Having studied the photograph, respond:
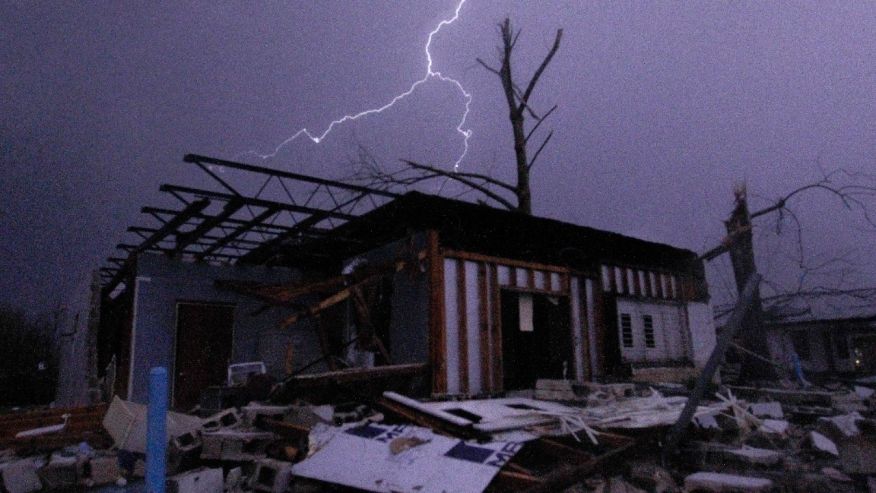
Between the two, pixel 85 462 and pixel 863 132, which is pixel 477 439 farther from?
pixel 863 132

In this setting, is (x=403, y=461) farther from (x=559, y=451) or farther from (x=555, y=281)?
(x=555, y=281)

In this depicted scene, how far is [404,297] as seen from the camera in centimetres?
1159

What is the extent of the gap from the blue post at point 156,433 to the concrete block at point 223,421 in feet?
14.1

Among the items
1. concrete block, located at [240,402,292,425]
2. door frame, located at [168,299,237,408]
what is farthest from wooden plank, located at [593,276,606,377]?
door frame, located at [168,299,237,408]

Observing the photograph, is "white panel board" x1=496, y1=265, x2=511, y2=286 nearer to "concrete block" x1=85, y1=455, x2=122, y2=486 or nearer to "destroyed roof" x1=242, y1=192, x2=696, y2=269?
"destroyed roof" x1=242, y1=192, x2=696, y2=269

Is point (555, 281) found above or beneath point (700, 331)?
above

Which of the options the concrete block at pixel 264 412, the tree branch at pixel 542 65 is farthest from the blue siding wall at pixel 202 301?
the tree branch at pixel 542 65

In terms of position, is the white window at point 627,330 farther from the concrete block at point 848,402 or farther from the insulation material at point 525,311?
the concrete block at point 848,402

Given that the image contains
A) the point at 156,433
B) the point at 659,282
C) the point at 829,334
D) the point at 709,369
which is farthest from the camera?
the point at 829,334

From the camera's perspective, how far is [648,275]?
1482cm

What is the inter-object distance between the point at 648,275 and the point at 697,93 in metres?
134

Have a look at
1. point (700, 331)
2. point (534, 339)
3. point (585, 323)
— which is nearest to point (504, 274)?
point (585, 323)

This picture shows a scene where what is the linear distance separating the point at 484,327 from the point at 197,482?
664cm

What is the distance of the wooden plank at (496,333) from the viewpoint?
11219mm
